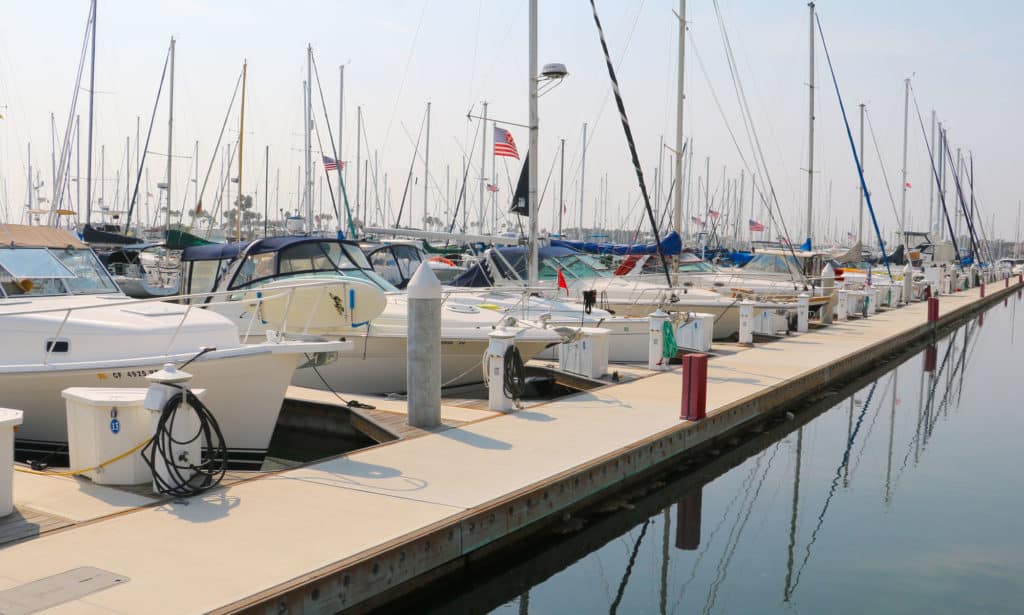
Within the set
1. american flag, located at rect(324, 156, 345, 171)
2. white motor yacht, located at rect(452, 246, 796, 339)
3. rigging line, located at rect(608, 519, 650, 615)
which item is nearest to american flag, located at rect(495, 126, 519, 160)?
white motor yacht, located at rect(452, 246, 796, 339)

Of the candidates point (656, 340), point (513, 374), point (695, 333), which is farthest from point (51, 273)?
point (695, 333)

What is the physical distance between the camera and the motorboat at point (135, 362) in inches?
353

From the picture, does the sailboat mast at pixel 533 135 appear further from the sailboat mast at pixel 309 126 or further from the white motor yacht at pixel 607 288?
the sailboat mast at pixel 309 126

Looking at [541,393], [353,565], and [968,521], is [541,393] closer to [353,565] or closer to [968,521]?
[968,521]

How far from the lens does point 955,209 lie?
214ft

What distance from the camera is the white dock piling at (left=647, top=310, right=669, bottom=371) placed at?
15.1 m

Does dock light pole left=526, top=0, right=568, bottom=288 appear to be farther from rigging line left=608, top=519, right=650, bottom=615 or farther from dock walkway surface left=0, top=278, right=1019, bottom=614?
rigging line left=608, top=519, right=650, bottom=615

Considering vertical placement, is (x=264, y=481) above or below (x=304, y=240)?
below

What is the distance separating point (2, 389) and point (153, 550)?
448cm

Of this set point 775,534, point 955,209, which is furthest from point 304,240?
point 955,209

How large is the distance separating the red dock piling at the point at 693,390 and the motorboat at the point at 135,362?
4283 millimetres

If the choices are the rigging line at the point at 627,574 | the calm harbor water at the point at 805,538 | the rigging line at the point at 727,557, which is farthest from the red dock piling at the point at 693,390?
the rigging line at the point at 627,574

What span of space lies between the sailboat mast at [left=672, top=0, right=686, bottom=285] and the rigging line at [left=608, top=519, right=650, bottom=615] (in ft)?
42.4

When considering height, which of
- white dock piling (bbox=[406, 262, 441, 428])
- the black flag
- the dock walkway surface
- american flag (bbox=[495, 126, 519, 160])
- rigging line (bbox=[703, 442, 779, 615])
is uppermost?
american flag (bbox=[495, 126, 519, 160])
